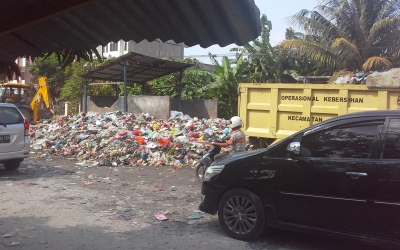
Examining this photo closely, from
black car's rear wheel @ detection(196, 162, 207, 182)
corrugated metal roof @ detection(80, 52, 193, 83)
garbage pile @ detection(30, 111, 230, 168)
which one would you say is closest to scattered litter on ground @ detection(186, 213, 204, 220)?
black car's rear wheel @ detection(196, 162, 207, 182)

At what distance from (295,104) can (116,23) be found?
680cm

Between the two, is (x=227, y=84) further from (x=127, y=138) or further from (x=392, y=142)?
(x=392, y=142)

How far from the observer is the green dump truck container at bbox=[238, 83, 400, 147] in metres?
8.54

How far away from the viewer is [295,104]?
31.1ft

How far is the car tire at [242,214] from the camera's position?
5594 millimetres

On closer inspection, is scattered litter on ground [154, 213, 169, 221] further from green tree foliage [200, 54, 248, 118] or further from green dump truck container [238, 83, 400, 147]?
green tree foliage [200, 54, 248, 118]

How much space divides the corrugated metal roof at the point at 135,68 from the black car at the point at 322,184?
10791 mm

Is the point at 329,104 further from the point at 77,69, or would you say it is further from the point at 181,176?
Answer: the point at 77,69

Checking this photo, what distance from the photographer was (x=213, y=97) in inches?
846

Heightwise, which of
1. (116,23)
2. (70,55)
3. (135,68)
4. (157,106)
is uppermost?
(135,68)

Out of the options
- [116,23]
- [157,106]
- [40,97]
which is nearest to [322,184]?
[116,23]

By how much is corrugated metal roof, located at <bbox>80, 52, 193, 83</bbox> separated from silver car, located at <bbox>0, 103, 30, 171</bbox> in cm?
609

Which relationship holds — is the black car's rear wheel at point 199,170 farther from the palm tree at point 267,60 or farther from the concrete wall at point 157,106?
the palm tree at point 267,60

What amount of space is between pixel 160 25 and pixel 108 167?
28.3 feet
